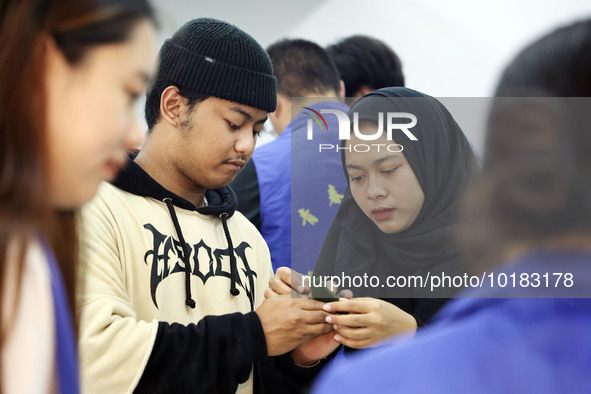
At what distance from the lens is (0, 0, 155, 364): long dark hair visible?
0.67 metres

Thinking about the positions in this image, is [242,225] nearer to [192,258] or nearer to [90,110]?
[192,258]

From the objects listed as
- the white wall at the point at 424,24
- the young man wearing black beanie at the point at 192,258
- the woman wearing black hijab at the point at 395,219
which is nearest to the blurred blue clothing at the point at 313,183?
the woman wearing black hijab at the point at 395,219

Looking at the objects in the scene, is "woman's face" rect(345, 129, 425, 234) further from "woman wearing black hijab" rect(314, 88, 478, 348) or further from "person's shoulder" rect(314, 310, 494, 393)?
"person's shoulder" rect(314, 310, 494, 393)

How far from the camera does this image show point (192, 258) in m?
1.41

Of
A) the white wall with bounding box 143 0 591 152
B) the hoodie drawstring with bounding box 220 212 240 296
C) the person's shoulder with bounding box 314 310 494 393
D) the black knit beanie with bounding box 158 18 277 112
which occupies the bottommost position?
Answer: the person's shoulder with bounding box 314 310 494 393

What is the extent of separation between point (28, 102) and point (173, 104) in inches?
32.9

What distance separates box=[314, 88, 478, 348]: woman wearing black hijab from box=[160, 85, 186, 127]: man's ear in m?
0.41

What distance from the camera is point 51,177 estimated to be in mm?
727

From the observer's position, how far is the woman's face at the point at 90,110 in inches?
28.6

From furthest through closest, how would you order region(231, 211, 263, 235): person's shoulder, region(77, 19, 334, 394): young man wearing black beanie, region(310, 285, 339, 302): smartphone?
region(231, 211, 263, 235): person's shoulder, region(310, 285, 339, 302): smartphone, region(77, 19, 334, 394): young man wearing black beanie

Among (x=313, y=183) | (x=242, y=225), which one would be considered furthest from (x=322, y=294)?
(x=242, y=225)

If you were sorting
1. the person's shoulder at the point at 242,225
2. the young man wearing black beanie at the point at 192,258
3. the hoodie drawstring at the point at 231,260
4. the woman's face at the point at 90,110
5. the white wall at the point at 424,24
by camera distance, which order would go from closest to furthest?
the woman's face at the point at 90,110
the young man wearing black beanie at the point at 192,258
the hoodie drawstring at the point at 231,260
the person's shoulder at the point at 242,225
the white wall at the point at 424,24

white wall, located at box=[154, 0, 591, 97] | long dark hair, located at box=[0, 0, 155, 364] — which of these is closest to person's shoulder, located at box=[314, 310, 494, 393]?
long dark hair, located at box=[0, 0, 155, 364]

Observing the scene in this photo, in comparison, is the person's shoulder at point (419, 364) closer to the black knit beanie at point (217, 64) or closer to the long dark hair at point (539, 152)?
the long dark hair at point (539, 152)
